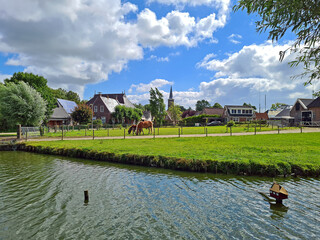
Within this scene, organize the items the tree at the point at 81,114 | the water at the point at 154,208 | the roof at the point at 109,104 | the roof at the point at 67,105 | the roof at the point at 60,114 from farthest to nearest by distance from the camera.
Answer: the roof at the point at 109,104
the roof at the point at 67,105
the roof at the point at 60,114
the tree at the point at 81,114
the water at the point at 154,208

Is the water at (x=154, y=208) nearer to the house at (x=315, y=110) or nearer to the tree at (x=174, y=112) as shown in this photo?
the house at (x=315, y=110)

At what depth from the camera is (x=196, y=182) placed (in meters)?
8.68

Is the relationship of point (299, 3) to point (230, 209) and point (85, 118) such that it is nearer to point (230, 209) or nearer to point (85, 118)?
point (230, 209)

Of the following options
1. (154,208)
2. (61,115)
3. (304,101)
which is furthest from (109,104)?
(304,101)

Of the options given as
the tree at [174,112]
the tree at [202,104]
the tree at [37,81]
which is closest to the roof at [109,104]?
the tree at [37,81]

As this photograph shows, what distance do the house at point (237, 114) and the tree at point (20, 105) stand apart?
55.4 metres

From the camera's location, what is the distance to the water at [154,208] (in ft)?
16.2

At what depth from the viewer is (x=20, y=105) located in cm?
2723

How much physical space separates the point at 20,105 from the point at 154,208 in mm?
29364

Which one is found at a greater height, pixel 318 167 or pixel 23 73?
pixel 23 73

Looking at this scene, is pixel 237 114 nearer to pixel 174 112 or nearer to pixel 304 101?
pixel 304 101

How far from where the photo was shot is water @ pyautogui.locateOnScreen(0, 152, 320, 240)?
494 centimetres

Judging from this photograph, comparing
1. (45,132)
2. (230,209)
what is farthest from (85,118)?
(230,209)

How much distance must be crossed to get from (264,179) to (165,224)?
6046 millimetres
